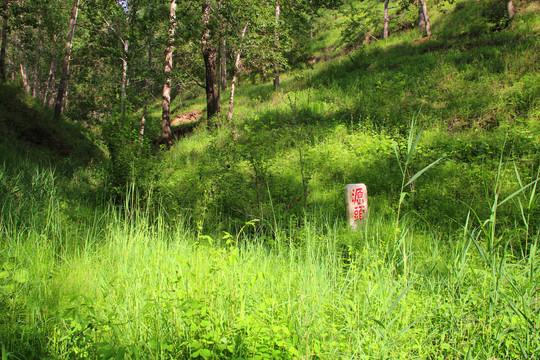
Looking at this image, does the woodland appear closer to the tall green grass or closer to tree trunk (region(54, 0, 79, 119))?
the tall green grass

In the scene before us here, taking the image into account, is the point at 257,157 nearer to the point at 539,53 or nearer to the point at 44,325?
the point at 44,325

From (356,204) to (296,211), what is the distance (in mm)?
1291

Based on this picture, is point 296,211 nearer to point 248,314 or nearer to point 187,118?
point 248,314

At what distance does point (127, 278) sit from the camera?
2068 millimetres

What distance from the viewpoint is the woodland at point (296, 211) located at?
5.44 feet

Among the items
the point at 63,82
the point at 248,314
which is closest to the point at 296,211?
the point at 248,314

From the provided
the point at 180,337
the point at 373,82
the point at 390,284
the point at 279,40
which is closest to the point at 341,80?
the point at 373,82

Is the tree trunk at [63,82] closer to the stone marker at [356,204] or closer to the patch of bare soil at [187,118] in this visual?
the patch of bare soil at [187,118]

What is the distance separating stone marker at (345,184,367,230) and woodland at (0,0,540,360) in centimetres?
17

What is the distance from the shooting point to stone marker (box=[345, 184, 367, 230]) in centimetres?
409

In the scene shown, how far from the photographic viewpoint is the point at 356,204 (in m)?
4.12

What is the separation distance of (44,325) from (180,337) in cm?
91

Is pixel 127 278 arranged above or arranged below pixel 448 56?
below

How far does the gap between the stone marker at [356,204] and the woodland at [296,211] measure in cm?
17
